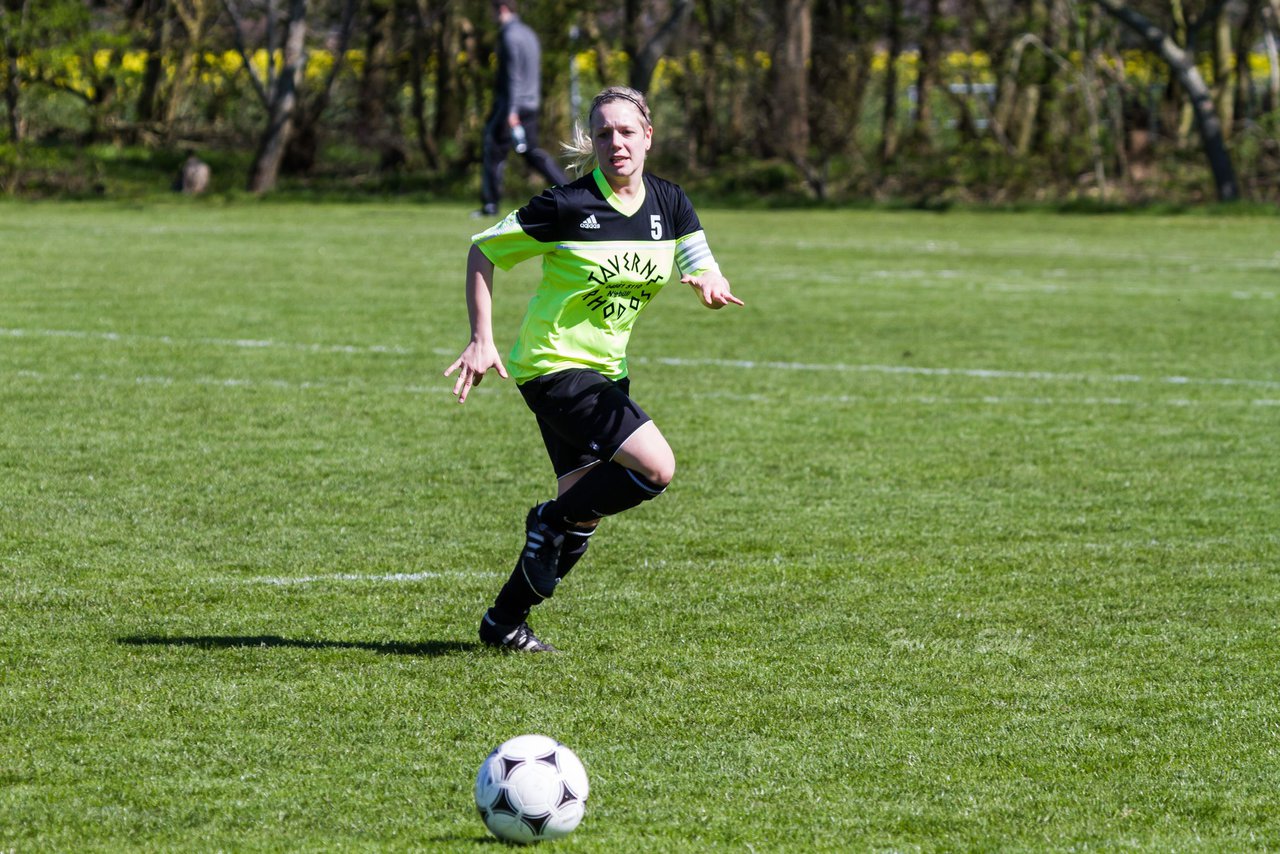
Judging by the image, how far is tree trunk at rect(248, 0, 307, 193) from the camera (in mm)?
26422

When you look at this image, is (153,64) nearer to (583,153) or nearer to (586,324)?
(583,153)

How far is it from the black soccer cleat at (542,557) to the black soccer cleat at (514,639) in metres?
0.13

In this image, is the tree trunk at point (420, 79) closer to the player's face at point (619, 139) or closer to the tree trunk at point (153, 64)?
the tree trunk at point (153, 64)

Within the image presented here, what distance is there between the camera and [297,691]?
15.2ft

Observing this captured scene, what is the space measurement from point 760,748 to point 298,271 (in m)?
12.3

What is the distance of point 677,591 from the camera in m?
5.83

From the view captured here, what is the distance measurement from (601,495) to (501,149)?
15117 mm

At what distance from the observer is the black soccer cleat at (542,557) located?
16.5 feet

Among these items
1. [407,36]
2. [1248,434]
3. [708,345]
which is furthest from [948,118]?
[1248,434]

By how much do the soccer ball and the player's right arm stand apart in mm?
1354

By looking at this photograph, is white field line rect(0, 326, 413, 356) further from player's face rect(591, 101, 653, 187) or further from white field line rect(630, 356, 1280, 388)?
player's face rect(591, 101, 653, 187)

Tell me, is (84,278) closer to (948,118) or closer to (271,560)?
(271,560)

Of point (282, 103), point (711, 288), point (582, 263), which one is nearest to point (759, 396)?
point (711, 288)

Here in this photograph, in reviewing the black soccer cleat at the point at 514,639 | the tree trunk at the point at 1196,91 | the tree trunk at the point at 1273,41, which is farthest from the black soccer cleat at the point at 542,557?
the tree trunk at the point at 1273,41
